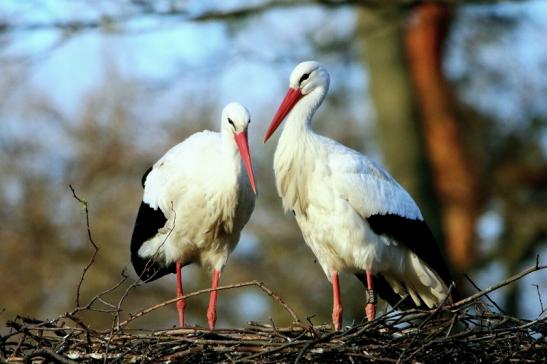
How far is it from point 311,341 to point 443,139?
12429 mm

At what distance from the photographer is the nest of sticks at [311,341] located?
7.33 metres

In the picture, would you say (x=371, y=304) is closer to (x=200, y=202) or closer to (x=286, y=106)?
(x=200, y=202)

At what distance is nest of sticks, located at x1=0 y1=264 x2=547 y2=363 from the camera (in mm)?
7332

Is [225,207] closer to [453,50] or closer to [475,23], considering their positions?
[475,23]

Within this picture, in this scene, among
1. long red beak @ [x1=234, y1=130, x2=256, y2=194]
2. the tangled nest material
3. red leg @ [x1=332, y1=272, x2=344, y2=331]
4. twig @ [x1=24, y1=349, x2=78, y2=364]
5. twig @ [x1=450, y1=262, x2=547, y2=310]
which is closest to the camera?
twig @ [x1=24, y1=349, x2=78, y2=364]

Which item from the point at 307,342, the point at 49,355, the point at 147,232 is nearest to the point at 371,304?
the point at 147,232

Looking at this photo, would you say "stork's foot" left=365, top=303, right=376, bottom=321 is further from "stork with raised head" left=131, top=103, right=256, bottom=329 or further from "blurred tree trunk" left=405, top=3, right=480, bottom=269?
"blurred tree trunk" left=405, top=3, right=480, bottom=269

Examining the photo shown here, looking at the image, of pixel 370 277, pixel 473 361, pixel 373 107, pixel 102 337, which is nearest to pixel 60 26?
pixel 373 107

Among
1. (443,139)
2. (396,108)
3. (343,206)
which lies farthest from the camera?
(443,139)

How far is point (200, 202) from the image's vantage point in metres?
9.23

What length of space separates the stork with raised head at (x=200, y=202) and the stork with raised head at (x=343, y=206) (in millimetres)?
288

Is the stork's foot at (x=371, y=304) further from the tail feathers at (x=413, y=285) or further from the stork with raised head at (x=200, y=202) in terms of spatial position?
the stork with raised head at (x=200, y=202)

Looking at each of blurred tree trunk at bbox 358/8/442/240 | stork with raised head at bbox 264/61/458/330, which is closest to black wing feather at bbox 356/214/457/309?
stork with raised head at bbox 264/61/458/330

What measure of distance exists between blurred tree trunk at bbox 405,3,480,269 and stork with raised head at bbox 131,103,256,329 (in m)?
9.17
